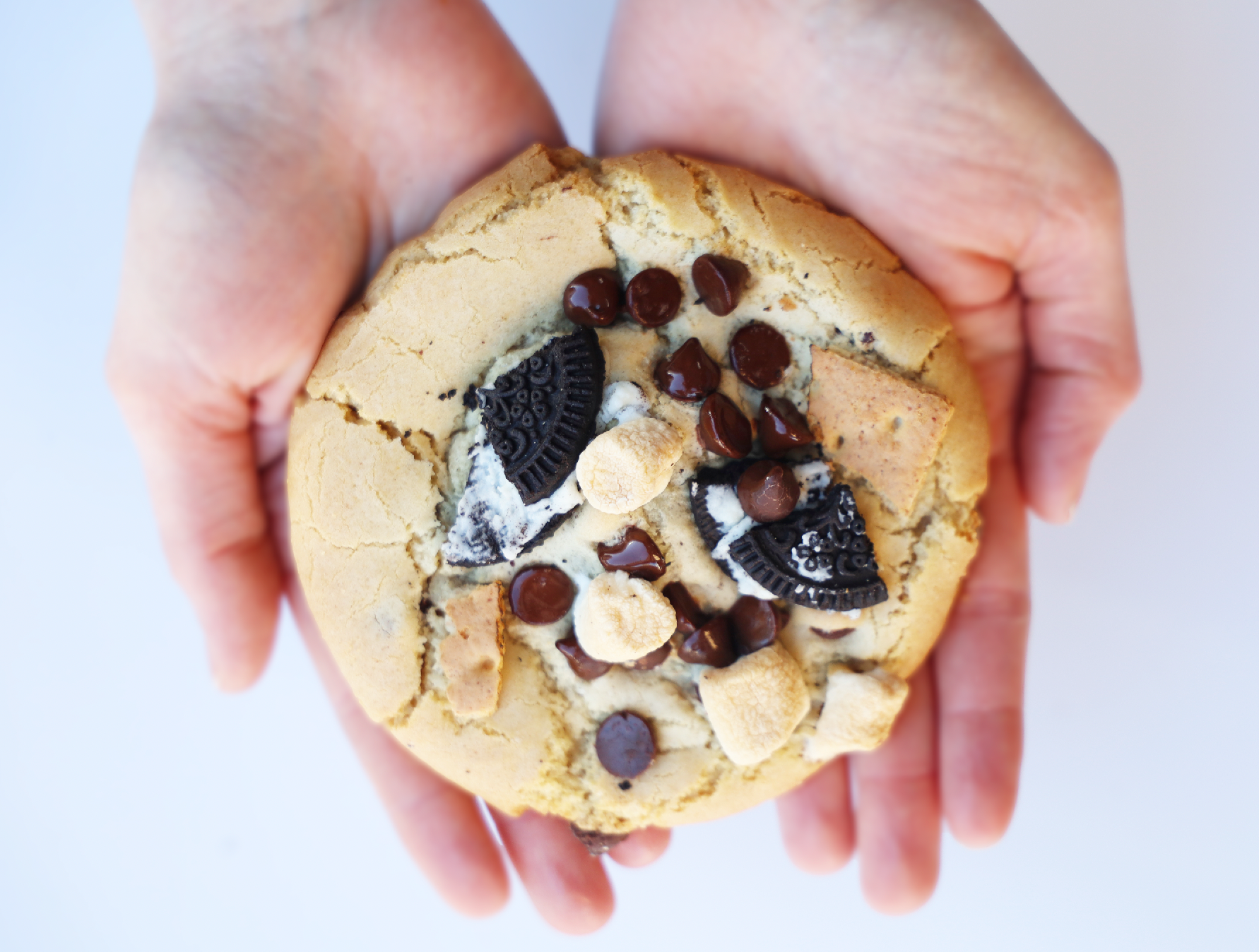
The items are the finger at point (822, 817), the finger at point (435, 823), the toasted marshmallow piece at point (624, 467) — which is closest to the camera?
the toasted marshmallow piece at point (624, 467)

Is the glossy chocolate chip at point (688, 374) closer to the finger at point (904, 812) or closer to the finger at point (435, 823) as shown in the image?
the finger at point (904, 812)

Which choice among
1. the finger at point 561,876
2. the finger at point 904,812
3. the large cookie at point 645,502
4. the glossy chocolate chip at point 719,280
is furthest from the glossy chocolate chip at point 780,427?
the finger at point 561,876

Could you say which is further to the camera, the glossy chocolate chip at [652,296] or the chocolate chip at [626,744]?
the chocolate chip at [626,744]

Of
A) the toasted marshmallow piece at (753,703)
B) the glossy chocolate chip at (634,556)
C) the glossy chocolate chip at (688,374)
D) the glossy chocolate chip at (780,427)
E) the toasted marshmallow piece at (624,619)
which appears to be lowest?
the toasted marshmallow piece at (753,703)

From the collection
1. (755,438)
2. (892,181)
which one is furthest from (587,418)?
(892,181)

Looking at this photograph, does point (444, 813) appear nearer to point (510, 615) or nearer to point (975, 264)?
point (510, 615)

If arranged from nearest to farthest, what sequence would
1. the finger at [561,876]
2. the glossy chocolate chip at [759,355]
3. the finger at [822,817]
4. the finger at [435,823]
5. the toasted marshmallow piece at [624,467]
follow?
the toasted marshmallow piece at [624,467], the glossy chocolate chip at [759,355], the finger at [561,876], the finger at [435,823], the finger at [822,817]

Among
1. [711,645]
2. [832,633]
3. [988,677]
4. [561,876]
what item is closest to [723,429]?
[711,645]

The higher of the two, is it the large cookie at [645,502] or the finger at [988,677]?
the large cookie at [645,502]
